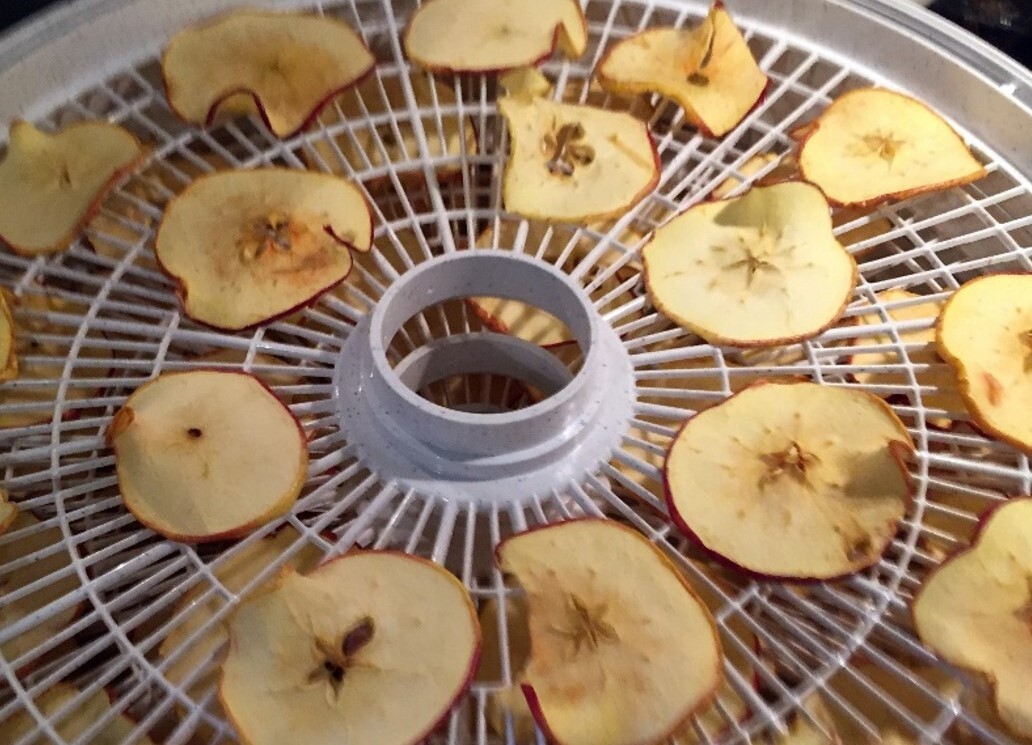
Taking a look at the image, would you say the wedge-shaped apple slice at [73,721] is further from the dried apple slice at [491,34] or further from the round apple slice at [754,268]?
the dried apple slice at [491,34]

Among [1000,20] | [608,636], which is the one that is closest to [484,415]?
[608,636]

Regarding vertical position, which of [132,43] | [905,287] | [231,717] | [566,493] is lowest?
[231,717]

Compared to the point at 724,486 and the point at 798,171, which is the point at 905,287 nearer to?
the point at 798,171

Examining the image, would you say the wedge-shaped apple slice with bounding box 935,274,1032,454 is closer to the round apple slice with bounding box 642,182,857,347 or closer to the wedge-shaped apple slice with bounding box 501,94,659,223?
the round apple slice with bounding box 642,182,857,347

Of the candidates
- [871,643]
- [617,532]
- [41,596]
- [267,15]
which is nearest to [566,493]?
[617,532]

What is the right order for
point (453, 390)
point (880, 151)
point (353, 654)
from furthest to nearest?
point (453, 390)
point (880, 151)
point (353, 654)

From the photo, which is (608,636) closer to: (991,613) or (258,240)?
(991,613)

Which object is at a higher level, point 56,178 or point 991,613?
point 56,178
